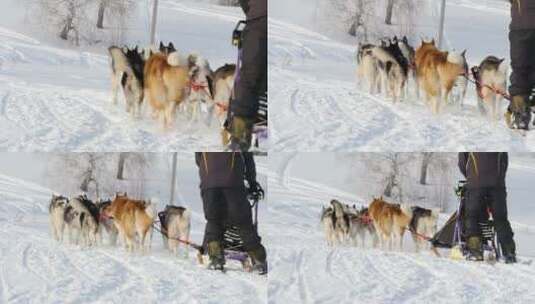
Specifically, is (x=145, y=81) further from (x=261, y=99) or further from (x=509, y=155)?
(x=509, y=155)

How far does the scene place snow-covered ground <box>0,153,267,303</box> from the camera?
12.5 ft

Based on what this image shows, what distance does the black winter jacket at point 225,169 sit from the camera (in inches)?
151

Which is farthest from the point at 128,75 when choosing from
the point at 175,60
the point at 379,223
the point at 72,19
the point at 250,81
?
the point at 379,223

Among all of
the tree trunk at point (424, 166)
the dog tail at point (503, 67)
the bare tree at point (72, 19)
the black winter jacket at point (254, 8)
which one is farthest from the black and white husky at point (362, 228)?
the bare tree at point (72, 19)

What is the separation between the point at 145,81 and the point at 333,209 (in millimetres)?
784

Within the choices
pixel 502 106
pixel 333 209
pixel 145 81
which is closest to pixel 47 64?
pixel 145 81

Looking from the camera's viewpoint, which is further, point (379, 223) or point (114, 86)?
point (379, 223)

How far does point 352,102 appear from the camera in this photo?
3811mm

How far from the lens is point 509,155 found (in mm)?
3805

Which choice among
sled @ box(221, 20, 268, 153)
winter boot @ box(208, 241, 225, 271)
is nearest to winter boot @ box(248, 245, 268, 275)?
winter boot @ box(208, 241, 225, 271)

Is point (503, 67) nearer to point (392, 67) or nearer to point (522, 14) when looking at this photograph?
point (522, 14)

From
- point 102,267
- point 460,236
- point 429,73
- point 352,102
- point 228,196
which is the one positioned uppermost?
point 429,73

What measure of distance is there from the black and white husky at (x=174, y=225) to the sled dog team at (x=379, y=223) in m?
0.47

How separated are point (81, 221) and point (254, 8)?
3.13 ft
